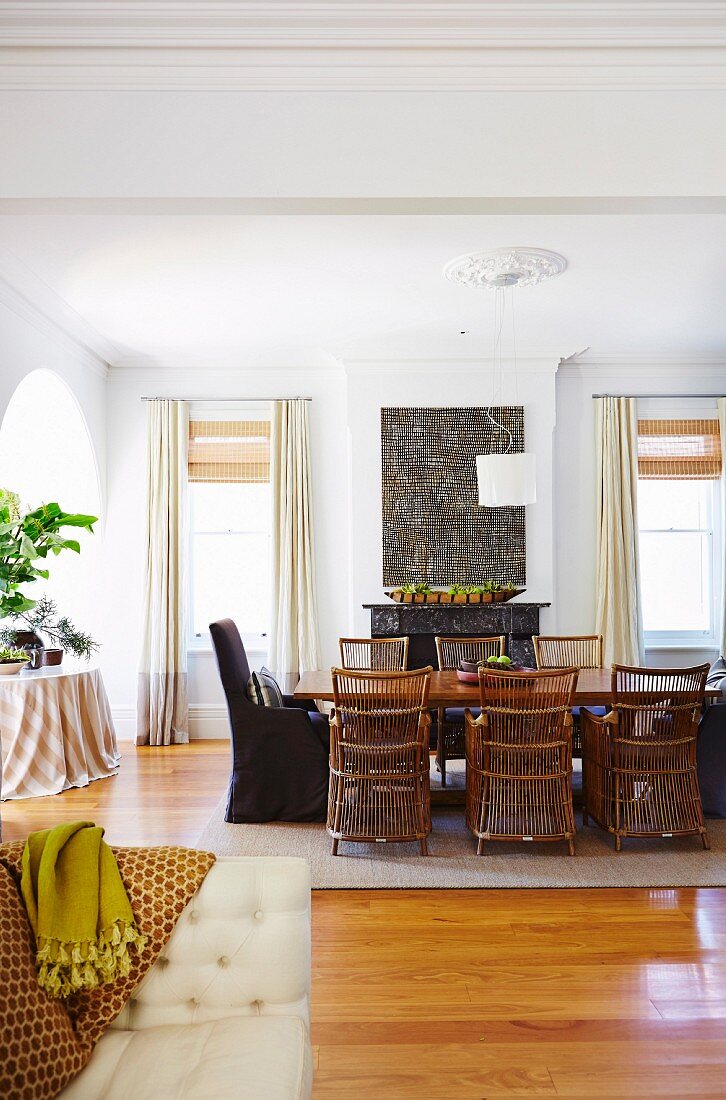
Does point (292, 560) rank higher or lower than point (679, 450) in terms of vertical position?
lower

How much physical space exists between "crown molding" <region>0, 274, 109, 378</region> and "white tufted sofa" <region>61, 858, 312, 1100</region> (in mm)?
4127

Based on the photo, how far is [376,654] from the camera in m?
5.49

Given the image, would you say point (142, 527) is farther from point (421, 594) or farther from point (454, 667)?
point (454, 667)

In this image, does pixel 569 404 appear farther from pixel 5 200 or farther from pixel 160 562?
pixel 5 200

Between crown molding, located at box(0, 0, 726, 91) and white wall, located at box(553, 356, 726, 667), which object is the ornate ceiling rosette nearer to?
crown molding, located at box(0, 0, 726, 91)

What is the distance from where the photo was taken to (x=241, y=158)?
9.18 feet

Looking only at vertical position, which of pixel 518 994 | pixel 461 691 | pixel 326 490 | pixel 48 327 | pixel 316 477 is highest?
pixel 48 327

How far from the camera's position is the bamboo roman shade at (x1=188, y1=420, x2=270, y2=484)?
694 cm

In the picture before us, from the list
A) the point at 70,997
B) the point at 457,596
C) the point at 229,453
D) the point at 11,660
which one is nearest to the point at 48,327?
the point at 229,453

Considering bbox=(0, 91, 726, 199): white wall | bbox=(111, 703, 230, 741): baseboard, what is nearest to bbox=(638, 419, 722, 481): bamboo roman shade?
bbox=(111, 703, 230, 741): baseboard

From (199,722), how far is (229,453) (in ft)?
7.35

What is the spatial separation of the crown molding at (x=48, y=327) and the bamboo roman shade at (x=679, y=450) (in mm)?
4453

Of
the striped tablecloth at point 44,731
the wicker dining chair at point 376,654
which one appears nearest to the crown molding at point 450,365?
the wicker dining chair at point 376,654

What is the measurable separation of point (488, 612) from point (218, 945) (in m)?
4.87
